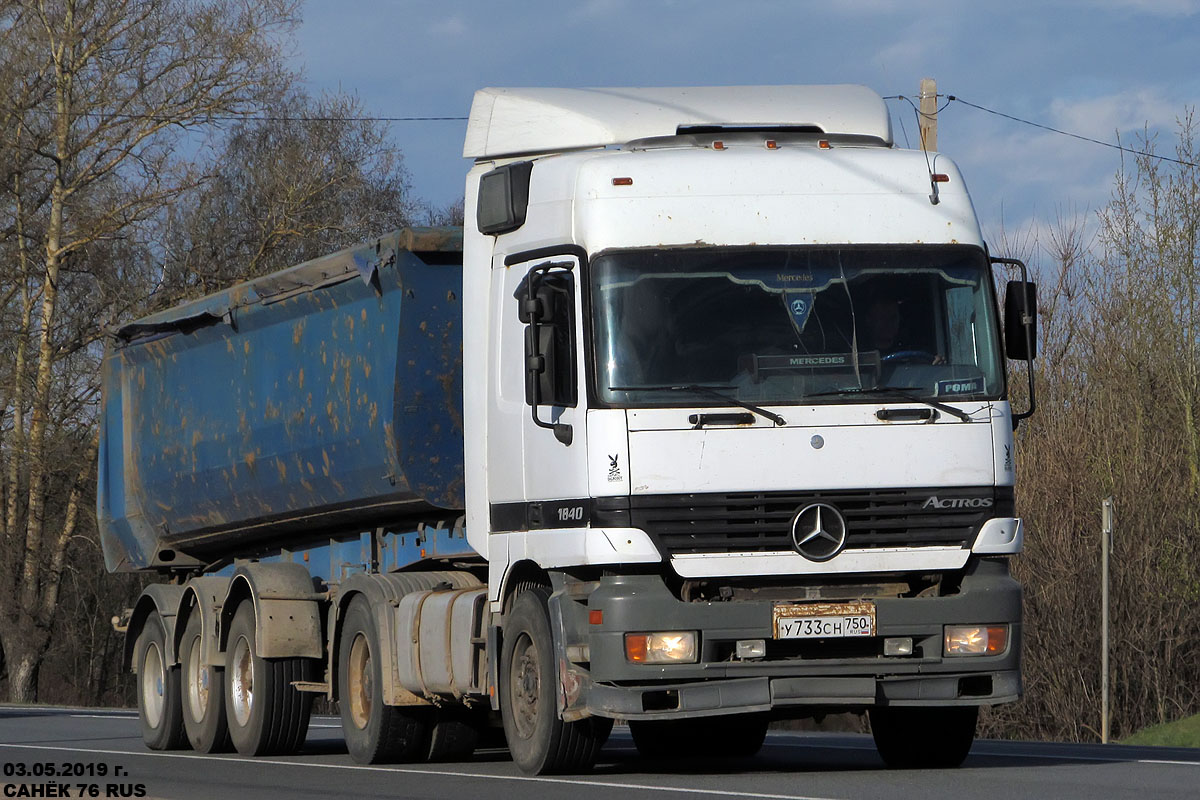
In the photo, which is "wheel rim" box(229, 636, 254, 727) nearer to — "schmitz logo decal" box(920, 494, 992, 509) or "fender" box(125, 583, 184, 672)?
"fender" box(125, 583, 184, 672)

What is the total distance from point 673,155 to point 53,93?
82.7 ft

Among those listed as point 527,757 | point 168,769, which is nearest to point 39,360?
point 168,769

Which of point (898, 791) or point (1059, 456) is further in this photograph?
point (1059, 456)

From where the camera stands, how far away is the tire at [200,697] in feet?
50.6

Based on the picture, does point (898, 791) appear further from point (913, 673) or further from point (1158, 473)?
point (1158, 473)

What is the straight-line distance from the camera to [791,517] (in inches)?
401

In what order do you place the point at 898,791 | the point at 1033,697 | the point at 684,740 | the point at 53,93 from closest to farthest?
the point at 898,791 < the point at 684,740 < the point at 1033,697 < the point at 53,93

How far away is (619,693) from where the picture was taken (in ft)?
33.3

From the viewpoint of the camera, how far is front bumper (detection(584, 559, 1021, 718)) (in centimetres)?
1011

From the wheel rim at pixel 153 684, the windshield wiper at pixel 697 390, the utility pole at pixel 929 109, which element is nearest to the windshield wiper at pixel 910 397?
the windshield wiper at pixel 697 390

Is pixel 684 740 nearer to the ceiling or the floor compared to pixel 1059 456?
nearer to the floor

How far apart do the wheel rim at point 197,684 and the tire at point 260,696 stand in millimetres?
416

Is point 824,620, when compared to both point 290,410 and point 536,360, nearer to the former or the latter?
point 536,360

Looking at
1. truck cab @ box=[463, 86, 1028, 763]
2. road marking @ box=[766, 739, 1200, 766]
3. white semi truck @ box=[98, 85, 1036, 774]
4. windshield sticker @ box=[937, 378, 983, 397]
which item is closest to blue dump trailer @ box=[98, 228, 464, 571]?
white semi truck @ box=[98, 85, 1036, 774]
